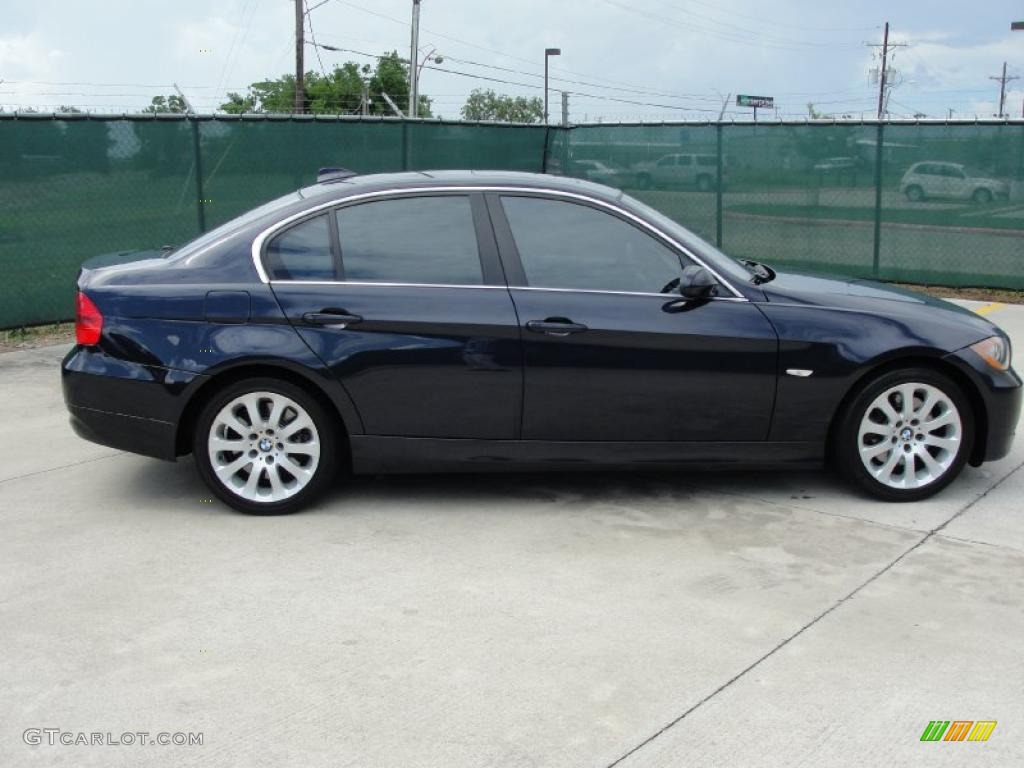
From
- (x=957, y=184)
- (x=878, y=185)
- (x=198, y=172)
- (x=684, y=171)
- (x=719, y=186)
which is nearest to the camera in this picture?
(x=198, y=172)

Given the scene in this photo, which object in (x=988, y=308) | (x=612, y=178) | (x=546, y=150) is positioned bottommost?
(x=988, y=308)

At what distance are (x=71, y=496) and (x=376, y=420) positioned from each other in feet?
5.59

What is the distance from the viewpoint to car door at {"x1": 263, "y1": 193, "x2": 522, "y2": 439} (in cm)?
535

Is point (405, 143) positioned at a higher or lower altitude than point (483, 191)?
higher

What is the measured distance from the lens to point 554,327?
211 inches

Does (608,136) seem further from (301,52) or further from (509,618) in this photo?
(301,52)

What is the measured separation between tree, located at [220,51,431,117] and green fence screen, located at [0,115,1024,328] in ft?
144

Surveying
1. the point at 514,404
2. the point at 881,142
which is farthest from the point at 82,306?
the point at 881,142

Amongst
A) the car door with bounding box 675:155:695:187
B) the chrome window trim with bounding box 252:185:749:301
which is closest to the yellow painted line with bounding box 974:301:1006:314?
the car door with bounding box 675:155:695:187

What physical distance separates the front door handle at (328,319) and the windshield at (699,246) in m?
1.52

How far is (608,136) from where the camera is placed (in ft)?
49.4

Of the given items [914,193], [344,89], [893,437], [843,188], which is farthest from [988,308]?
[344,89]

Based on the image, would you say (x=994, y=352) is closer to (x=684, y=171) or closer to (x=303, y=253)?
(x=303, y=253)

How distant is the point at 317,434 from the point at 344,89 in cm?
6195
